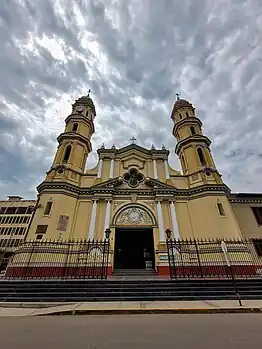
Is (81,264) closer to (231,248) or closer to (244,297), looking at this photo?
(244,297)

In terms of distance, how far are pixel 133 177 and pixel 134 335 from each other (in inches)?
742

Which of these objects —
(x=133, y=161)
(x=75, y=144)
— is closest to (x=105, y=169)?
(x=133, y=161)

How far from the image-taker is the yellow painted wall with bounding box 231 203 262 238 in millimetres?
20031

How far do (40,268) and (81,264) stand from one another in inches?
127

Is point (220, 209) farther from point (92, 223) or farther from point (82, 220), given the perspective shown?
point (82, 220)

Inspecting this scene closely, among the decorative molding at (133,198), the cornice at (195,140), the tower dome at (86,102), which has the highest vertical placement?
the tower dome at (86,102)

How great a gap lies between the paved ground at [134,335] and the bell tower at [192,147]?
17.4 metres

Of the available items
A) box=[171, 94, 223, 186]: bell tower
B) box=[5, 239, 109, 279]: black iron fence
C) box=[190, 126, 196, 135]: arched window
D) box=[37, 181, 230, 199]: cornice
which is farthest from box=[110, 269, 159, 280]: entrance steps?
box=[190, 126, 196, 135]: arched window

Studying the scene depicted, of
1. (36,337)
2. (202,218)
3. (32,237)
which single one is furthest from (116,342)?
(202,218)

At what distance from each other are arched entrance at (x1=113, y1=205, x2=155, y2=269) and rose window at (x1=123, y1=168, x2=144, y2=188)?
120 inches

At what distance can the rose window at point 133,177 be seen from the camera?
22.2m

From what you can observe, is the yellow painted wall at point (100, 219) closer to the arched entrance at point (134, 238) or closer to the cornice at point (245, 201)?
the arched entrance at point (134, 238)

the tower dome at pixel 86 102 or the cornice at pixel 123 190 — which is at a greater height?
the tower dome at pixel 86 102

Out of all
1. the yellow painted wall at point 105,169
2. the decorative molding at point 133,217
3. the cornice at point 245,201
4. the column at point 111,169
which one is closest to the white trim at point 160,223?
the decorative molding at point 133,217
